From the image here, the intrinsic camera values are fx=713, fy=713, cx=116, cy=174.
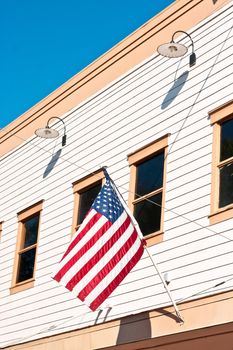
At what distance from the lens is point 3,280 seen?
592 inches

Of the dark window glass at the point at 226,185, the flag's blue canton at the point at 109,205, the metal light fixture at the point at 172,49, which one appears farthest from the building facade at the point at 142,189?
the flag's blue canton at the point at 109,205

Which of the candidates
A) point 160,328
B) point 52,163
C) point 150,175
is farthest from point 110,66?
point 160,328

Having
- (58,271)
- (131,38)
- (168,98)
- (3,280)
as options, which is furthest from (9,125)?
(58,271)

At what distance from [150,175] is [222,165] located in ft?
5.95

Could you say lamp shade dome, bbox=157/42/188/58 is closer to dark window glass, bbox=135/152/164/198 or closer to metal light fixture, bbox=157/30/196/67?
metal light fixture, bbox=157/30/196/67

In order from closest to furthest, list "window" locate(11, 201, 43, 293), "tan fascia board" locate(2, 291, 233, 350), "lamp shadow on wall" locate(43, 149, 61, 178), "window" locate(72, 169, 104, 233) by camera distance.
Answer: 1. "tan fascia board" locate(2, 291, 233, 350)
2. "window" locate(72, 169, 104, 233)
3. "window" locate(11, 201, 43, 293)
4. "lamp shadow on wall" locate(43, 149, 61, 178)

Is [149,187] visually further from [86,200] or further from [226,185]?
[86,200]

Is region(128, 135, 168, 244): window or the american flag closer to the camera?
the american flag

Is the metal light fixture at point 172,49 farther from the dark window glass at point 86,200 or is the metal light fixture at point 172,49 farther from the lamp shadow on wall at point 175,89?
the dark window glass at point 86,200

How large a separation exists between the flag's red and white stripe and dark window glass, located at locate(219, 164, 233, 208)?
1314 millimetres

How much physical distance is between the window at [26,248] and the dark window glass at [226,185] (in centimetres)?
534

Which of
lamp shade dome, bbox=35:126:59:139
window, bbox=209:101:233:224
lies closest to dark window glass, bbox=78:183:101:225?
lamp shade dome, bbox=35:126:59:139

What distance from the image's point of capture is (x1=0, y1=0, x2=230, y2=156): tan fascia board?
11.9 meters

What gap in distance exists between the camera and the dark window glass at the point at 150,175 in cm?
1155
